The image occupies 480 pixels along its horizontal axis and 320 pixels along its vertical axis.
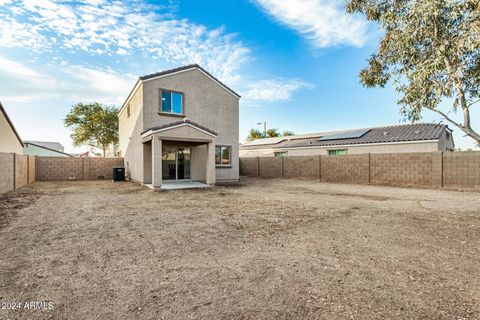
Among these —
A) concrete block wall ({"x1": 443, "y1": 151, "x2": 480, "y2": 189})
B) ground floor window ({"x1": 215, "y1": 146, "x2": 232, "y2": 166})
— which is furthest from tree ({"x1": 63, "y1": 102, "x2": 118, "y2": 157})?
concrete block wall ({"x1": 443, "y1": 151, "x2": 480, "y2": 189})

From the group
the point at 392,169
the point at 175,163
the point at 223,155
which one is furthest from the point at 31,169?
the point at 392,169

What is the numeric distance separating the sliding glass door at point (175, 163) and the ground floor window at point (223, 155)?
77.6 inches

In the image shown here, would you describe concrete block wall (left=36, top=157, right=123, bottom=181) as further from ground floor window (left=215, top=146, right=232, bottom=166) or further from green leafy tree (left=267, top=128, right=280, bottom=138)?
green leafy tree (left=267, top=128, right=280, bottom=138)

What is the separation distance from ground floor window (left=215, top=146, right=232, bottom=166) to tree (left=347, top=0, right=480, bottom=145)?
10439 millimetres

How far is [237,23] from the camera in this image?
45.0ft

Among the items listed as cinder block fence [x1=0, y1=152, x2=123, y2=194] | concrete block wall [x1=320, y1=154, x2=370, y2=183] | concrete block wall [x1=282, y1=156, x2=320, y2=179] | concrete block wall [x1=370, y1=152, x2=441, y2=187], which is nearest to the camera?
concrete block wall [x1=370, y1=152, x2=441, y2=187]

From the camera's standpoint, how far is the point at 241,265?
3.52 metres

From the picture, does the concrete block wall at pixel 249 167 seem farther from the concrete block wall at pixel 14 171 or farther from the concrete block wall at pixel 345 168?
the concrete block wall at pixel 14 171

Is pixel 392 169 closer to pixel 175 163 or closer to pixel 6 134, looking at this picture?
pixel 175 163

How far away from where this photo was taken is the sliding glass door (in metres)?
14.6

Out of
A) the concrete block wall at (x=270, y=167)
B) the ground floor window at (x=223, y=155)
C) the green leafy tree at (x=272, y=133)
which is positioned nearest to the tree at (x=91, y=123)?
the concrete block wall at (x=270, y=167)

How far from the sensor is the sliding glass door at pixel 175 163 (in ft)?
48.0

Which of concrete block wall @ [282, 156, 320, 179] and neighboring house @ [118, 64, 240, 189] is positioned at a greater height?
neighboring house @ [118, 64, 240, 189]

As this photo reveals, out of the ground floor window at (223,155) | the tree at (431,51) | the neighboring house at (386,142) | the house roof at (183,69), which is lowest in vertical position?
the ground floor window at (223,155)
